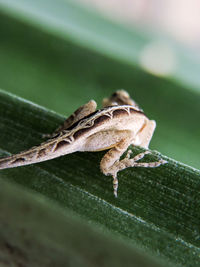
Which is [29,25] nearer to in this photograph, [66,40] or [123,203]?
[66,40]

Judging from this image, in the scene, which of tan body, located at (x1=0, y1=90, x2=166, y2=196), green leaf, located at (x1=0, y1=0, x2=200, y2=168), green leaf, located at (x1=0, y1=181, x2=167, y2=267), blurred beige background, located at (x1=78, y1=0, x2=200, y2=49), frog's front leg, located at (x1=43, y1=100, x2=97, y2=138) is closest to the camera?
green leaf, located at (x1=0, y1=181, x2=167, y2=267)

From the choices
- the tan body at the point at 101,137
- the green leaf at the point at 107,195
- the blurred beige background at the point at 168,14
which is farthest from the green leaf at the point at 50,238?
the blurred beige background at the point at 168,14

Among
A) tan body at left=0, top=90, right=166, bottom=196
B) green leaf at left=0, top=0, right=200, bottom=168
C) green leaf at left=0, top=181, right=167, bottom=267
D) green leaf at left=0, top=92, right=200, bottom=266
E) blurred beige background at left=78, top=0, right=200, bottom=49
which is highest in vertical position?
blurred beige background at left=78, top=0, right=200, bottom=49

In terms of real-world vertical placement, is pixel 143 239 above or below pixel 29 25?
below

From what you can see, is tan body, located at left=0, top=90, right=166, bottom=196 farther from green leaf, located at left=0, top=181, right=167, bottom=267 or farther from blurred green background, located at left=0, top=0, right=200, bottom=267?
green leaf, located at left=0, top=181, right=167, bottom=267

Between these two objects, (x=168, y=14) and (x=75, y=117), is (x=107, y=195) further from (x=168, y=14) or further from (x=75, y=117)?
(x=168, y=14)

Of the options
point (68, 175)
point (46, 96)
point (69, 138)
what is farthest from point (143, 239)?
point (46, 96)

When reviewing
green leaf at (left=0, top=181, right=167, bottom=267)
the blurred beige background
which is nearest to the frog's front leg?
green leaf at (left=0, top=181, right=167, bottom=267)
